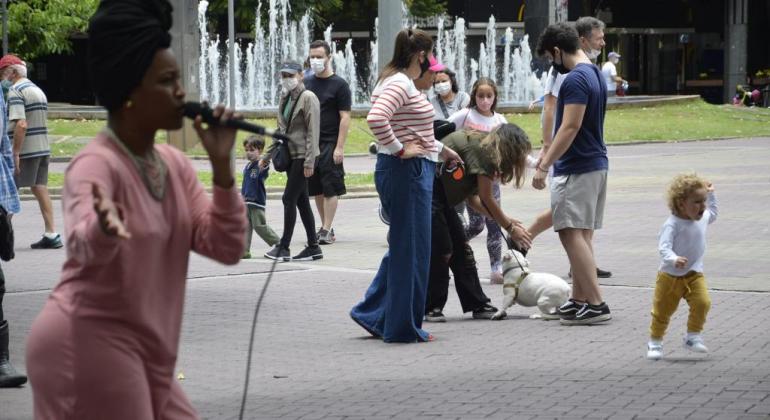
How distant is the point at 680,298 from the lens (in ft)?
25.8

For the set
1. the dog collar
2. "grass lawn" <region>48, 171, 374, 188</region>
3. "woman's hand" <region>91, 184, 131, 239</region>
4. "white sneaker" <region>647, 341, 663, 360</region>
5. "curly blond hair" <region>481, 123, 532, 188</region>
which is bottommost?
"grass lawn" <region>48, 171, 374, 188</region>

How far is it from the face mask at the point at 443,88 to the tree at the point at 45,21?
29.2 m

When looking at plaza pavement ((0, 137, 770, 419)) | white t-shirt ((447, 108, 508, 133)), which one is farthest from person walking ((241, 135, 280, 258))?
white t-shirt ((447, 108, 508, 133))

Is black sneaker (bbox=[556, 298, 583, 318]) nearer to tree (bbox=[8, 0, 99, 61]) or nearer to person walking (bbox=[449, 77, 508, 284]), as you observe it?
person walking (bbox=[449, 77, 508, 284])

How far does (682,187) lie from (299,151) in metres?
5.85

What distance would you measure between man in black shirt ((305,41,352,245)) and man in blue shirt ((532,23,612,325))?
505cm

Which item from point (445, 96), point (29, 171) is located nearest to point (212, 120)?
point (445, 96)

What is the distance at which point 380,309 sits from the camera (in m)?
8.98

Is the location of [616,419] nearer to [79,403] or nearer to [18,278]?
[79,403]

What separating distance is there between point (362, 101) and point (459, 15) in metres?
17.0

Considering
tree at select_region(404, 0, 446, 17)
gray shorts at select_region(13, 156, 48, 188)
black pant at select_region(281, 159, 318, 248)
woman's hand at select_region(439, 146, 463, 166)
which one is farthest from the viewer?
tree at select_region(404, 0, 446, 17)

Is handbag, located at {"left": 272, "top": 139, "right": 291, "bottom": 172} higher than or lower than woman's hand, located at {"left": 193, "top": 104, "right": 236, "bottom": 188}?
lower

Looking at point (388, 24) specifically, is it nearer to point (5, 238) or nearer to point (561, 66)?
point (561, 66)

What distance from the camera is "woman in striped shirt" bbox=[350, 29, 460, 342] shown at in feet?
28.1
